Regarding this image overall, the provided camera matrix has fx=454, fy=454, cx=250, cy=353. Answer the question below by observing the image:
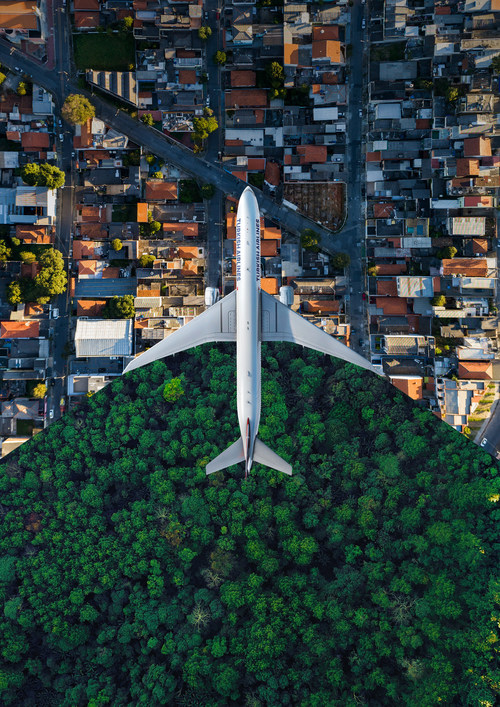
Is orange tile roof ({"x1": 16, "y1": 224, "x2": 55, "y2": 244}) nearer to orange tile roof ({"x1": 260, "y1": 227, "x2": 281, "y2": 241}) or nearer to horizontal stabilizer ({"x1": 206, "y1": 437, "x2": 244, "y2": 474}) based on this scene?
orange tile roof ({"x1": 260, "y1": 227, "x2": 281, "y2": 241})

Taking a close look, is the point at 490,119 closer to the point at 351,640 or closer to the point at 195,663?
the point at 351,640

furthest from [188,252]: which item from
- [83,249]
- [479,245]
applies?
[479,245]

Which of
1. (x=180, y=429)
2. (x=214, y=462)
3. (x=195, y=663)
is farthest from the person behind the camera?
(x=180, y=429)

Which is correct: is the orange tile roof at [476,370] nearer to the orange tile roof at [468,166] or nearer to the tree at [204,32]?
the orange tile roof at [468,166]

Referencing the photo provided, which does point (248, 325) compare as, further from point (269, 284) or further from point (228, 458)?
point (228, 458)

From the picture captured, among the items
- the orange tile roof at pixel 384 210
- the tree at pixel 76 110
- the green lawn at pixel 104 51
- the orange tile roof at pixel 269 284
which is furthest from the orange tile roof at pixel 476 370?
the green lawn at pixel 104 51

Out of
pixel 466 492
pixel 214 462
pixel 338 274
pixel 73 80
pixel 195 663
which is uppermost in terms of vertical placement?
pixel 73 80

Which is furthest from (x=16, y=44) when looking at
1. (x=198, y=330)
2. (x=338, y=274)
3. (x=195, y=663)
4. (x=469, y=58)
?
(x=195, y=663)

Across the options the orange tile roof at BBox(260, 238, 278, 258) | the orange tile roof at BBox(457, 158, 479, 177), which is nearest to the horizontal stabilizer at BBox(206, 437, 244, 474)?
the orange tile roof at BBox(260, 238, 278, 258)
